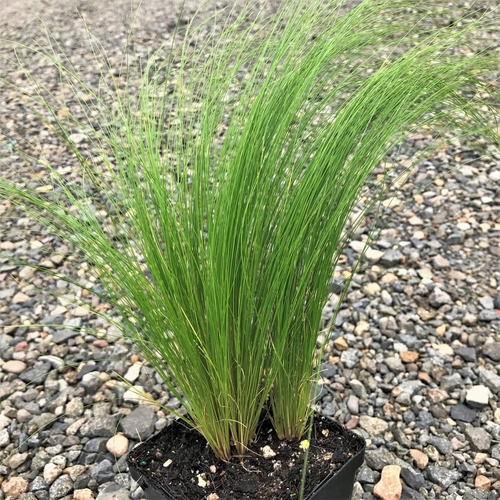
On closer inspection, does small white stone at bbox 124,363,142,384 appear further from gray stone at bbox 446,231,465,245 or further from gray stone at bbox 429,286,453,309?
gray stone at bbox 446,231,465,245

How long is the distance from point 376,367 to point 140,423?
A: 0.79m

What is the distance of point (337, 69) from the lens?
1352 mm

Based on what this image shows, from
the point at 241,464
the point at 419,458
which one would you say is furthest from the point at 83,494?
the point at 419,458

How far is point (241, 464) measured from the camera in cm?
130

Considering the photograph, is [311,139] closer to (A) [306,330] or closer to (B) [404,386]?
(A) [306,330]

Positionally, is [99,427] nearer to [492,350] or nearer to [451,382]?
[451,382]

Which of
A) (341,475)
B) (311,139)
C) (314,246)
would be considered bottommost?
Answer: (341,475)

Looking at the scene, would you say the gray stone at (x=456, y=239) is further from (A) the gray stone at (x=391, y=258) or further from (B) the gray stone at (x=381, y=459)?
(B) the gray stone at (x=381, y=459)

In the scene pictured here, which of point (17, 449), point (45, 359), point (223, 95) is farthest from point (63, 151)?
point (223, 95)

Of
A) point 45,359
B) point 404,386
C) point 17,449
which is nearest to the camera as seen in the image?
point 17,449

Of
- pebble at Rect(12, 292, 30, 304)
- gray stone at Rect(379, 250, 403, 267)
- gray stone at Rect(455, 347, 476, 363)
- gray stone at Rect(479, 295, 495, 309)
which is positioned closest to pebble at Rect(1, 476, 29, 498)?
pebble at Rect(12, 292, 30, 304)

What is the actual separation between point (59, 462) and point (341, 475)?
85 centimetres

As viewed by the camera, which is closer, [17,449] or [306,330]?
[306,330]

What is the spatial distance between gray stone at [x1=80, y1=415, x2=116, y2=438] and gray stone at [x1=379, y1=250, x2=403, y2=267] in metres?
1.23
